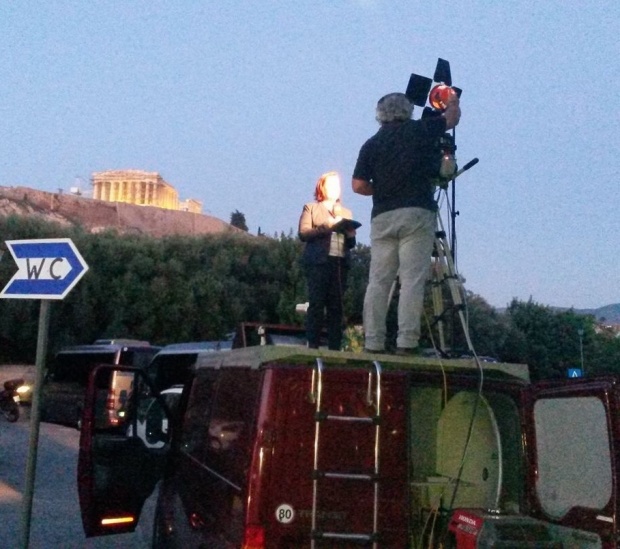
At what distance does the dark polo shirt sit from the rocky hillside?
4213 centimetres

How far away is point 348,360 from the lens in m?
4.27

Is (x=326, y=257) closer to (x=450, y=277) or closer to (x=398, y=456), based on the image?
(x=450, y=277)

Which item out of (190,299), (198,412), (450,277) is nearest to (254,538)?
(198,412)

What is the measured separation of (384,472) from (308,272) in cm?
357

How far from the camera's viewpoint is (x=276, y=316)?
1208 inches

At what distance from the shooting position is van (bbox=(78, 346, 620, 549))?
3.95m

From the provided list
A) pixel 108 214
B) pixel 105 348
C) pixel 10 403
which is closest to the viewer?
pixel 105 348

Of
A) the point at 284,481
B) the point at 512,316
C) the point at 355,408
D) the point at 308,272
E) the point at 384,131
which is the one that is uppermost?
the point at 512,316

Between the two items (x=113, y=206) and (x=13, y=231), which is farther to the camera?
(x=113, y=206)

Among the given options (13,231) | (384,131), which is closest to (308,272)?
(384,131)

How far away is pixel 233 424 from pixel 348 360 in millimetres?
628

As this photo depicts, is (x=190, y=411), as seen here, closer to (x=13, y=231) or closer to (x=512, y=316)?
(x=13, y=231)

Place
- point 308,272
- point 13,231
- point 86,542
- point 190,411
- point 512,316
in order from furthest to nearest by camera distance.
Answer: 1. point 512,316
2. point 13,231
3. point 86,542
4. point 308,272
5. point 190,411

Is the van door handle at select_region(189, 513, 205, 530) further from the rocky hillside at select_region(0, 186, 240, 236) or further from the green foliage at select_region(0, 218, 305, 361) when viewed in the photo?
the rocky hillside at select_region(0, 186, 240, 236)
